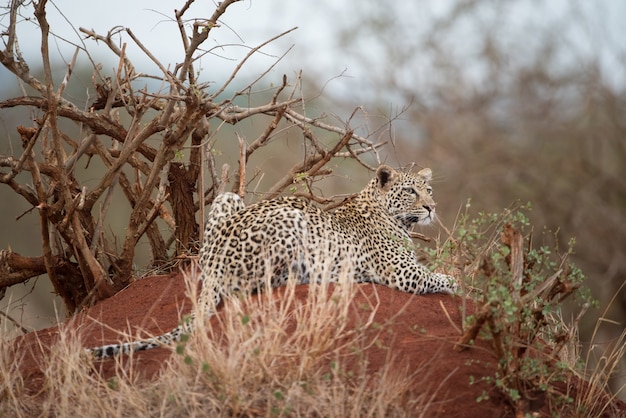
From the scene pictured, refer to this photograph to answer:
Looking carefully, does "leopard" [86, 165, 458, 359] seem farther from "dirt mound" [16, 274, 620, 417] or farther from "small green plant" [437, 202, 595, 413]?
"small green plant" [437, 202, 595, 413]

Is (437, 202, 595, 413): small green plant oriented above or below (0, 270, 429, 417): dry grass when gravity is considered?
above

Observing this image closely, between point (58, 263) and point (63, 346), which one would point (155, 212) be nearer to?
point (58, 263)

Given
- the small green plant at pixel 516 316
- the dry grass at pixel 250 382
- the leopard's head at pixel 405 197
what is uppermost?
the leopard's head at pixel 405 197

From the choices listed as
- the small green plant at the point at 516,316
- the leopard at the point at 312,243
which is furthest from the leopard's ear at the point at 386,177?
A: the small green plant at the point at 516,316

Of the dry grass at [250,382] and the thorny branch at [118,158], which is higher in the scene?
the thorny branch at [118,158]

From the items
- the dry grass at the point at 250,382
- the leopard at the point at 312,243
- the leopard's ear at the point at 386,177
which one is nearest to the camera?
the dry grass at the point at 250,382

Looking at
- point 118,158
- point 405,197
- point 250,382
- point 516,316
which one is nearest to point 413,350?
point 516,316

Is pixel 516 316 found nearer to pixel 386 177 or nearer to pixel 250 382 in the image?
pixel 250 382

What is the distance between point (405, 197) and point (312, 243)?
1.58 meters

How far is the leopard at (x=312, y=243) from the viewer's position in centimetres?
805

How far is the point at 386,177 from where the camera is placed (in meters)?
9.62

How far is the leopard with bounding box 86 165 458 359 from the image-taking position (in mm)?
8047

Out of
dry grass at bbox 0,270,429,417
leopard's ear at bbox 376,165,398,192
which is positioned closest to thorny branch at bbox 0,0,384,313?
leopard's ear at bbox 376,165,398,192

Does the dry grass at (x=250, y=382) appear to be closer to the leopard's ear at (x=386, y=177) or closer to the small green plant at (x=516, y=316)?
the small green plant at (x=516, y=316)
